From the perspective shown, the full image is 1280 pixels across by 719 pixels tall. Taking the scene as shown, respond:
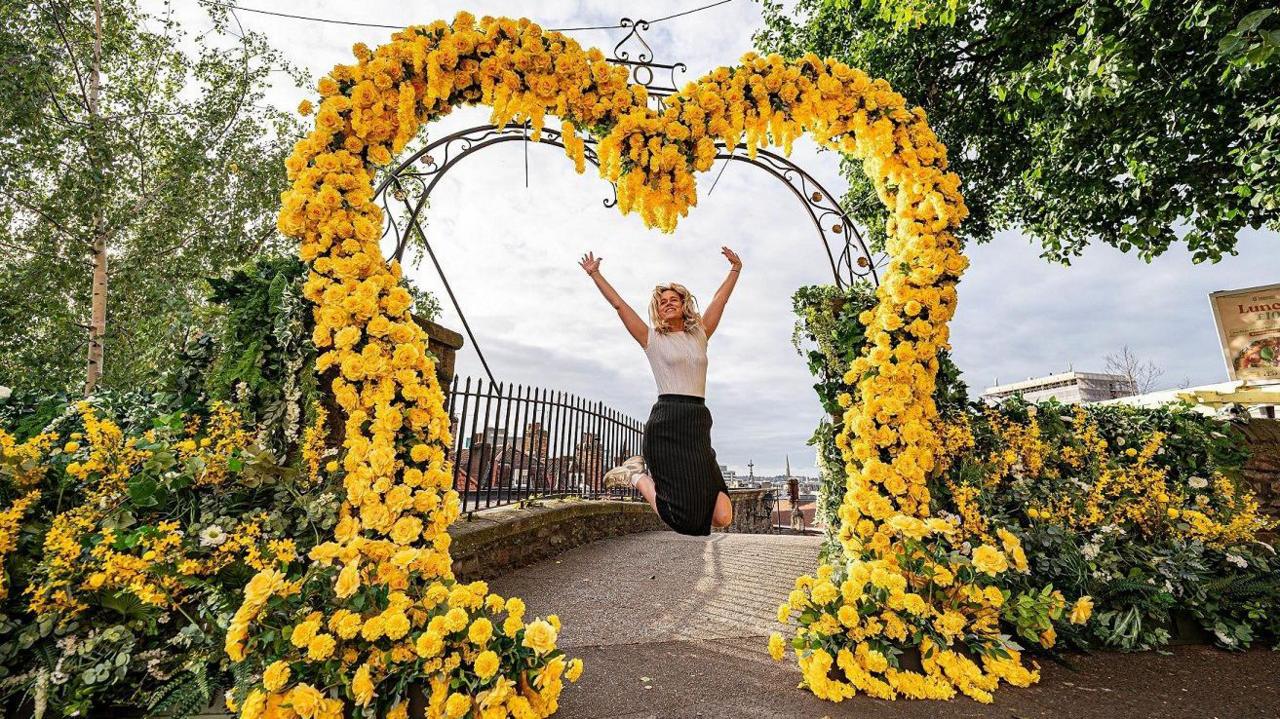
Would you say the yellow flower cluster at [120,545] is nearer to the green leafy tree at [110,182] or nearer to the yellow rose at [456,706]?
the yellow rose at [456,706]

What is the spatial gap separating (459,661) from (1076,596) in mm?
3928

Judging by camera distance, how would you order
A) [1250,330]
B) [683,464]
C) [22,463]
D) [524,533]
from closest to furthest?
1. [22,463]
2. [683,464]
3. [524,533]
4. [1250,330]

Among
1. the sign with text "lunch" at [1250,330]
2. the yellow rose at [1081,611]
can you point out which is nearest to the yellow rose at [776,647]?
the yellow rose at [1081,611]

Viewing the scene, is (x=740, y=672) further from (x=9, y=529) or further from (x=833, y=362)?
(x=9, y=529)

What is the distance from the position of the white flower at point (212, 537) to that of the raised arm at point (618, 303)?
2494 millimetres

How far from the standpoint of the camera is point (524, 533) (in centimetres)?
541

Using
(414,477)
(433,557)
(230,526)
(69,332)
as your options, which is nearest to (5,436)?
(230,526)

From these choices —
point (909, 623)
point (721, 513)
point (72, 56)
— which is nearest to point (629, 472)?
point (721, 513)

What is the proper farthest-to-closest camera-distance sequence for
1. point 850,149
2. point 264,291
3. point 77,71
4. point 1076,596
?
point 77,71
point 850,149
point 1076,596
point 264,291

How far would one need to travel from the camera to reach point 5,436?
2.70 m

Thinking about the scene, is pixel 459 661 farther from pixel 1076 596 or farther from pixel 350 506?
pixel 1076 596

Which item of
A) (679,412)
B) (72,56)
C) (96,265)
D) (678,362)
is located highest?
(72,56)

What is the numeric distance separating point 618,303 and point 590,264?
0.34 metres

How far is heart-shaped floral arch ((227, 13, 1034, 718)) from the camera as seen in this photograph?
218cm
